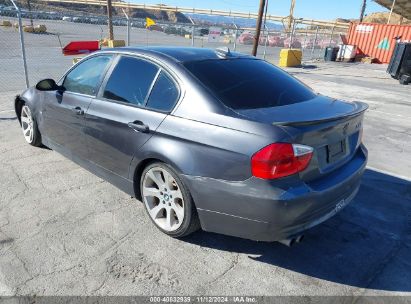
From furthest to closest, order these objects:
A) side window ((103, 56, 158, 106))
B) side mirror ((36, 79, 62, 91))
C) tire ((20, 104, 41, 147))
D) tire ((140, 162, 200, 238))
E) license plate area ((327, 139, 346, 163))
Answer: tire ((20, 104, 41, 147)) → side mirror ((36, 79, 62, 91)) → side window ((103, 56, 158, 106)) → tire ((140, 162, 200, 238)) → license plate area ((327, 139, 346, 163))

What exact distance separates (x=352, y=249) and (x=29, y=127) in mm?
4491

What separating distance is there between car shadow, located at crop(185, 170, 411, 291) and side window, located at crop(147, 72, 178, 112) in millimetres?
1214

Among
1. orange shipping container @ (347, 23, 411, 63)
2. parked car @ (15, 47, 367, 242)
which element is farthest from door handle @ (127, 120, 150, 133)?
orange shipping container @ (347, 23, 411, 63)

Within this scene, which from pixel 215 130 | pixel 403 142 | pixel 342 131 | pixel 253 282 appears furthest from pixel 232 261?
pixel 403 142

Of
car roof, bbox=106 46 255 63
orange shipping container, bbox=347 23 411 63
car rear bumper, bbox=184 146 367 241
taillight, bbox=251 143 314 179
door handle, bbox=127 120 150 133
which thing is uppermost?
car roof, bbox=106 46 255 63

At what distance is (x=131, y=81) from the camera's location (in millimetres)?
3387

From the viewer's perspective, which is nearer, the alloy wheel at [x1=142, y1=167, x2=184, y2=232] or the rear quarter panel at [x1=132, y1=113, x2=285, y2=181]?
the rear quarter panel at [x1=132, y1=113, x2=285, y2=181]

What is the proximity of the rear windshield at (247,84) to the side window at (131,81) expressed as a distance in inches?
16.1

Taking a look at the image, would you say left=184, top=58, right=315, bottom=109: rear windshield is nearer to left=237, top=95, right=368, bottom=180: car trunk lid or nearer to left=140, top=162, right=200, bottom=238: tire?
left=237, top=95, right=368, bottom=180: car trunk lid

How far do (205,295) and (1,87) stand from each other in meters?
9.34

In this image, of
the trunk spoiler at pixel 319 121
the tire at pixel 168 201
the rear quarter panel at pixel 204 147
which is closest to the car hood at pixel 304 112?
the trunk spoiler at pixel 319 121

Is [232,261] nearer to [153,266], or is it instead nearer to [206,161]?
[153,266]

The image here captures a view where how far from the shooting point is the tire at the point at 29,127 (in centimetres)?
488

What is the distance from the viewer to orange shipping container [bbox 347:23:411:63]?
2406 cm
